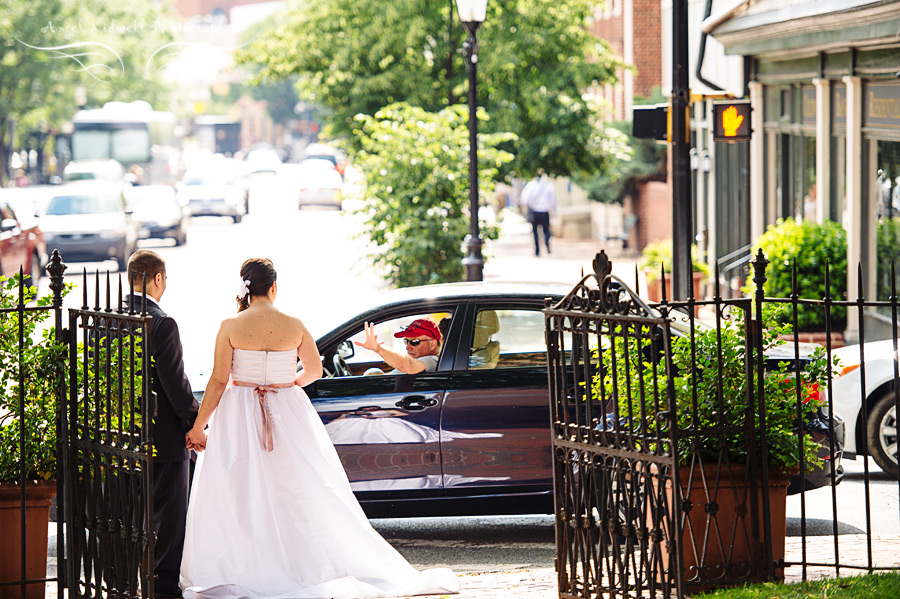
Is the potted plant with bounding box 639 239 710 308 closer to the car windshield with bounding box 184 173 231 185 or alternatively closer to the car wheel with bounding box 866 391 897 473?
the car wheel with bounding box 866 391 897 473

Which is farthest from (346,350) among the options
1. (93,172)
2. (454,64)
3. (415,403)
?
(93,172)

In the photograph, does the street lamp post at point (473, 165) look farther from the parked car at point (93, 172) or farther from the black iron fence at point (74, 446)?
the parked car at point (93, 172)

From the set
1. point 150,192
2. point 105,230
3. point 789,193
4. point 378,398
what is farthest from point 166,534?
point 150,192

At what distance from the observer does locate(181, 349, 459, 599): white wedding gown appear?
6352 mm

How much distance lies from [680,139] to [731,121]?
2.95 feet

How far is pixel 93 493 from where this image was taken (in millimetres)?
5898

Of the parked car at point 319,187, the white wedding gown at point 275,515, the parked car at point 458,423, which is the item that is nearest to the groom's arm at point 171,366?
the white wedding gown at point 275,515

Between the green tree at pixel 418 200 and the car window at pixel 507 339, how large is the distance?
30.3 feet

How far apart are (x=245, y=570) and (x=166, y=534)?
467 mm

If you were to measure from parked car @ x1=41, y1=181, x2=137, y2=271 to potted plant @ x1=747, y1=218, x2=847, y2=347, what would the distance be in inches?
648

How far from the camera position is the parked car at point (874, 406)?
9.55 metres

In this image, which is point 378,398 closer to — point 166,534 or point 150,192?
point 166,534

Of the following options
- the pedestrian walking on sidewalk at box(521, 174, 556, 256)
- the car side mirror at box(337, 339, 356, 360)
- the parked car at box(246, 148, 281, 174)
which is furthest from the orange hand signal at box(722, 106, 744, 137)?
the parked car at box(246, 148, 281, 174)

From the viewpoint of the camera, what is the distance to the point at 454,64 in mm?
25625
